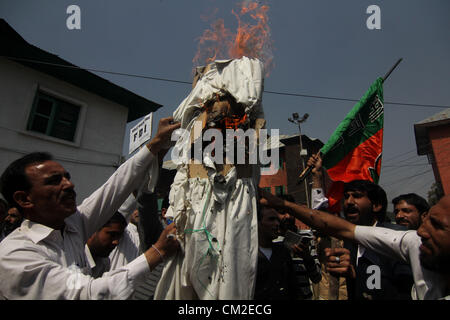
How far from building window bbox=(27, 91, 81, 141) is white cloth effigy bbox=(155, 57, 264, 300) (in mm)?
9012

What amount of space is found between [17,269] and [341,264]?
235 cm

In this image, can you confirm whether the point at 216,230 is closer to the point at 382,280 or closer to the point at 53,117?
the point at 382,280

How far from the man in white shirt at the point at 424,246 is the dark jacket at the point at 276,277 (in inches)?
28.1

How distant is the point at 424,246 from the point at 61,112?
10715 millimetres

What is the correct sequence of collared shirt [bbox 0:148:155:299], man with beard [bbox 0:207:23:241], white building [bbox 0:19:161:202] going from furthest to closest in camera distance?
white building [bbox 0:19:161:202], man with beard [bbox 0:207:23:241], collared shirt [bbox 0:148:155:299]

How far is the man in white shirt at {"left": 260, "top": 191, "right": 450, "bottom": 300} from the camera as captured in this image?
1.54m

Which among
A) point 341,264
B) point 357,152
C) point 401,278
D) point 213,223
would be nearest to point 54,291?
point 213,223

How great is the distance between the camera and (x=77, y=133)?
9094 millimetres

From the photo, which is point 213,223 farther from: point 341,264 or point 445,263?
point 445,263

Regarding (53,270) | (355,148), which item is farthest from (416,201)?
(53,270)

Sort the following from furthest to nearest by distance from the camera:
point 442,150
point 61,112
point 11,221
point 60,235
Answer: point 442,150
point 61,112
point 11,221
point 60,235

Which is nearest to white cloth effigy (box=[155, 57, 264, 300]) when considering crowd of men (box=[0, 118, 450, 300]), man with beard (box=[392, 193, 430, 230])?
crowd of men (box=[0, 118, 450, 300])

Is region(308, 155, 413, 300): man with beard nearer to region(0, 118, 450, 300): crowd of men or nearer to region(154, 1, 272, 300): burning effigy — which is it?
region(0, 118, 450, 300): crowd of men

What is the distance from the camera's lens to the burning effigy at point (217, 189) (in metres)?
1.54
